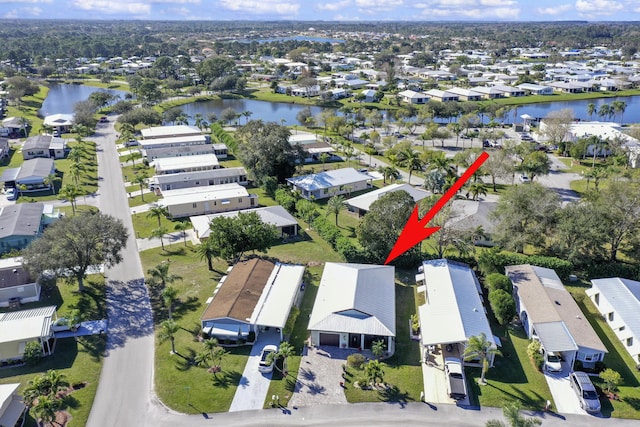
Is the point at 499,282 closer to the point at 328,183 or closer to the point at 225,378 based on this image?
the point at 225,378

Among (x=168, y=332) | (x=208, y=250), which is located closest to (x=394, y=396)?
(x=168, y=332)

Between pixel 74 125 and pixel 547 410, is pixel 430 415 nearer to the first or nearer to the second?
pixel 547 410

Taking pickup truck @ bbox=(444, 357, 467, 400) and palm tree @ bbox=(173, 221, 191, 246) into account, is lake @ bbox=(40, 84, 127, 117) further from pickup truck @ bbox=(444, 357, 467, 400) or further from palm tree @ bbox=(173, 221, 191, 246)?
pickup truck @ bbox=(444, 357, 467, 400)

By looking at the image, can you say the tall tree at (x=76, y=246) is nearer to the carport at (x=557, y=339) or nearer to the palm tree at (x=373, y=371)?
the palm tree at (x=373, y=371)

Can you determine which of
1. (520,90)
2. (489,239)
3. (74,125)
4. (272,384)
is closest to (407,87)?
(520,90)

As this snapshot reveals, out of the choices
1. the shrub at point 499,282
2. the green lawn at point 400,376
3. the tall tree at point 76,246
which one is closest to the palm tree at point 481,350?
the green lawn at point 400,376

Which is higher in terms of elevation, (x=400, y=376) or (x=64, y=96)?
(x=400, y=376)
